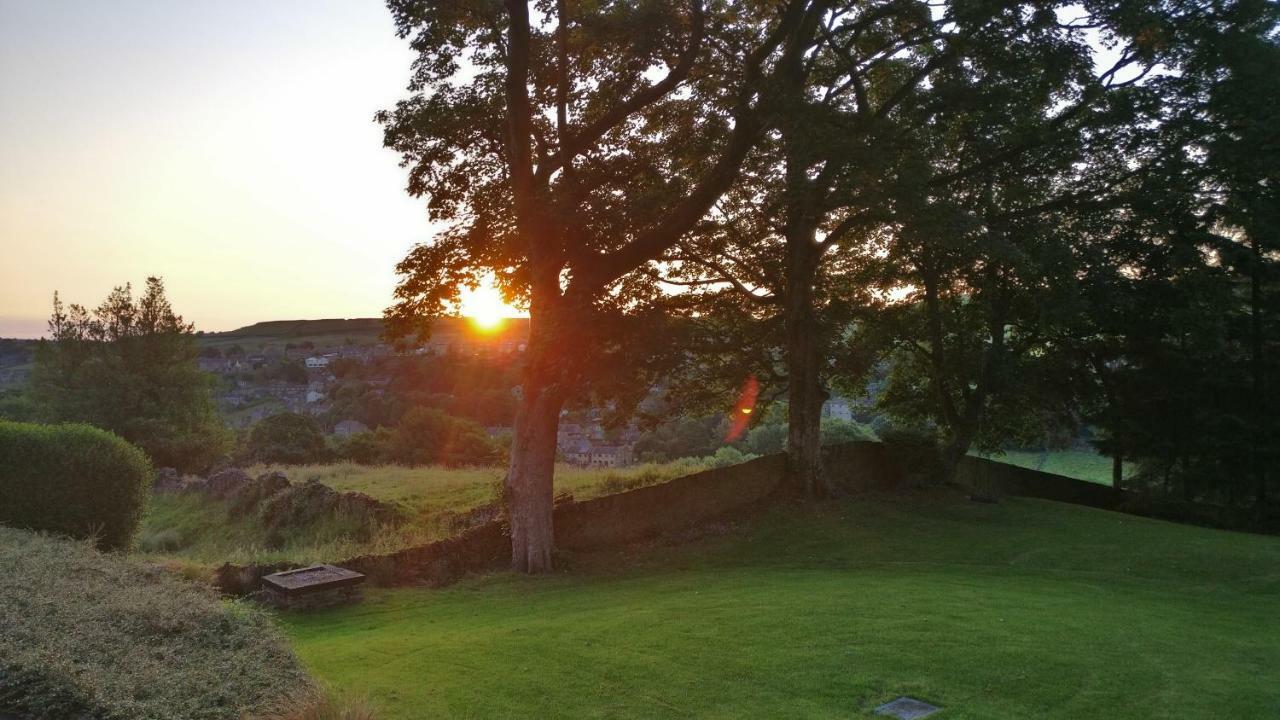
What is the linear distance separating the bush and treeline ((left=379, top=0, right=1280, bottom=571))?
6192 millimetres

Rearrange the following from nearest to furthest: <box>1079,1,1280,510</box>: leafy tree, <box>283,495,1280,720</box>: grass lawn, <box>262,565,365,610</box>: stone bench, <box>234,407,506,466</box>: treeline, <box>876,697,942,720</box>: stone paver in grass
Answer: <box>876,697,942,720</box>: stone paver in grass, <box>283,495,1280,720</box>: grass lawn, <box>262,565,365,610</box>: stone bench, <box>1079,1,1280,510</box>: leafy tree, <box>234,407,506,466</box>: treeline

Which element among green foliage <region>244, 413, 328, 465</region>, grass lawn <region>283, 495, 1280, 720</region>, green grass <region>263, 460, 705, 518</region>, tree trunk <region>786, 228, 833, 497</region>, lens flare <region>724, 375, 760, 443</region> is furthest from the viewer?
green foliage <region>244, 413, 328, 465</region>

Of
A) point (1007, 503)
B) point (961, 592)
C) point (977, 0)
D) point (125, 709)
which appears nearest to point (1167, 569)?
point (961, 592)

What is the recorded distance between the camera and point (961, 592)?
419 inches

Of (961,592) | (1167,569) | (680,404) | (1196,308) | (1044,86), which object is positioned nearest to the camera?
(961,592)

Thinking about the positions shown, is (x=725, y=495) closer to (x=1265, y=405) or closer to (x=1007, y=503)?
(x=1007, y=503)

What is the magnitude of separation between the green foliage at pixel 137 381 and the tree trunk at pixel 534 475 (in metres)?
28.9

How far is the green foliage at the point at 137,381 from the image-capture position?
3775 cm

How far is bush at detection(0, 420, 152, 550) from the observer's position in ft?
41.9

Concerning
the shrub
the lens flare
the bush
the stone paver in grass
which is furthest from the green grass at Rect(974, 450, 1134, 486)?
the stone paver in grass

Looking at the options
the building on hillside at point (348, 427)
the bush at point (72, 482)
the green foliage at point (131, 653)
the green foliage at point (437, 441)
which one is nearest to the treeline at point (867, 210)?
the bush at point (72, 482)

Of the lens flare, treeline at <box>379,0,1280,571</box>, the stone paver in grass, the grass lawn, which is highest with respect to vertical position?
treeline at <box>379,0,1280,571</box>

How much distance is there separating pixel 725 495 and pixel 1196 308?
38.6 ft

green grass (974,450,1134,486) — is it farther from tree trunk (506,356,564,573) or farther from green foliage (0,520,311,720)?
green foliage (0,520,311,720)
